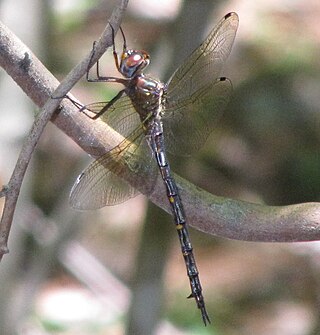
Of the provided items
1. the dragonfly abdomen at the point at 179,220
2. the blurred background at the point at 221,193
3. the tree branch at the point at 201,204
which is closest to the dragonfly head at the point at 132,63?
the dragonfly abdomen at the point at 179,220

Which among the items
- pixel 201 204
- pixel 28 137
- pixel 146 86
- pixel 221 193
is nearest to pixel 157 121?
pixel 146 86

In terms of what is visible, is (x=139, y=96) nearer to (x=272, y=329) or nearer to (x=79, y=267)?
(x=79, y=267)

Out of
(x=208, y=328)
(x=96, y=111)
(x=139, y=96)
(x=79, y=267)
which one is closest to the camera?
(x=96, y=111)

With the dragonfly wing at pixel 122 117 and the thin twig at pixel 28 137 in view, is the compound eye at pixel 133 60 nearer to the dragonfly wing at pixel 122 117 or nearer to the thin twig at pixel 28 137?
the dragonfly wing at pixel 122 117

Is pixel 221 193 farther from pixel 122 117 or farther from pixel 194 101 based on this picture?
pixel 122 117

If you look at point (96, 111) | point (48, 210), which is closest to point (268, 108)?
point (48, 210)

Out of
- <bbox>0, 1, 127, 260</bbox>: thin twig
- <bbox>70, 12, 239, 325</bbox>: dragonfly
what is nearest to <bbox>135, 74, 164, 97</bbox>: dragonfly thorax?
<bbox>70, 12, 239, 325</bbox>: dragonfly
